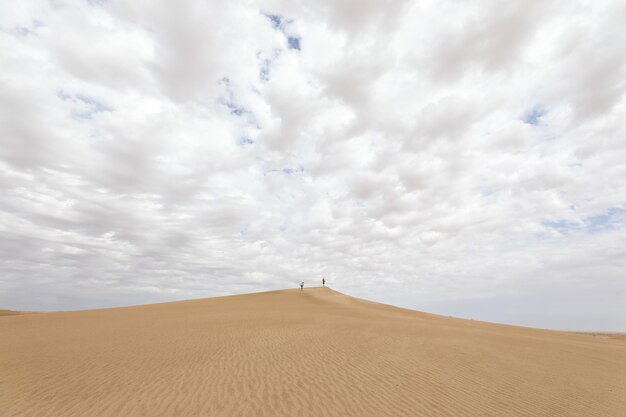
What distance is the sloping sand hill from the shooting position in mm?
8203

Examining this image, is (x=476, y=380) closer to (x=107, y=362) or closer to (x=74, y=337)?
(x=107, y=362)

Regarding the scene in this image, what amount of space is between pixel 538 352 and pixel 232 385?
43.6 feet

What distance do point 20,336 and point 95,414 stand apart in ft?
51.2

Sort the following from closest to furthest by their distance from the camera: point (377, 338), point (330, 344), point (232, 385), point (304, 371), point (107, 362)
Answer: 1. point (232, 385)
2. point (304, 371)
3. point (107, 362)
4. point (330, 344)
5. point (377, 338)

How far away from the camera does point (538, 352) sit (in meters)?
15.2

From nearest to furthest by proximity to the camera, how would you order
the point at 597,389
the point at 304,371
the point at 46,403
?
1. the point at 46,403
2. the point at 597,389
3. the point at 304,371

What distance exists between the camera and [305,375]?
10.6m

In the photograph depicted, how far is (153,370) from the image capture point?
36.2 feet

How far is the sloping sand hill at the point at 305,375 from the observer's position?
26.9ft

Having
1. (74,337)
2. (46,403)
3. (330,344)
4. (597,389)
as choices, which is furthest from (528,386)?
(74,337)

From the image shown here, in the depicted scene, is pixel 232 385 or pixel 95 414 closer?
pixel 95 414

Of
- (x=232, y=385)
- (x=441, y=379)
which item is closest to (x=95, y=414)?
(x=232, y=385)

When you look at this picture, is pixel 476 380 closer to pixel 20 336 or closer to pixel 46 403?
pixel 46 403

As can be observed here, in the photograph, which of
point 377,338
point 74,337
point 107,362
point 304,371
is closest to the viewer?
point 304,371
